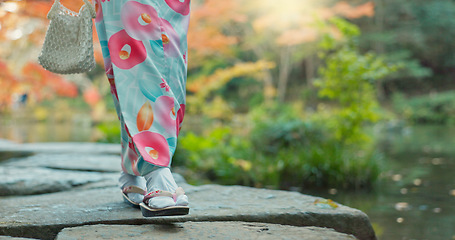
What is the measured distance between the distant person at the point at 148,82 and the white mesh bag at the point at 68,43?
0.16 feet

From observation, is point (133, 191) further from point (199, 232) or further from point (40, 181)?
point (40, 181)

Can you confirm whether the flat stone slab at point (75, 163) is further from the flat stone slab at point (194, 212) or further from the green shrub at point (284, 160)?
the green shrub at point (284, 160)

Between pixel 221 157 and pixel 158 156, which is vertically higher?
pixel 158 156

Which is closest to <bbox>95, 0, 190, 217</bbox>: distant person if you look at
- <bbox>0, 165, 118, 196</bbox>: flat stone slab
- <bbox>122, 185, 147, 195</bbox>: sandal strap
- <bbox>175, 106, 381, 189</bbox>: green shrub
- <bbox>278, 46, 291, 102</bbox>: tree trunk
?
<bbox>122, 185, 147, 195</bbox>: sandal strap

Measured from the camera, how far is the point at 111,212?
1492 mm

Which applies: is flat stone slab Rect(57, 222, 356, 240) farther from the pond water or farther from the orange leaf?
the pond water

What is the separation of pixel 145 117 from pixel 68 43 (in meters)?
0.38

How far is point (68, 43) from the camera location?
4.73ft

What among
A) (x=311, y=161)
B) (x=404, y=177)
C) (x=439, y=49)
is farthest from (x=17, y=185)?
(x=439, y=49)

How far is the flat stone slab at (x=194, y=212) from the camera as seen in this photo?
1.36 meters

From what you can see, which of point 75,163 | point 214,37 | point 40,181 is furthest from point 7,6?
point 214,37

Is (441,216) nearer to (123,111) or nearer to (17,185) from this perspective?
(123,111)

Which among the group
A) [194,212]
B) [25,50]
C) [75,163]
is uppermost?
[194,212]

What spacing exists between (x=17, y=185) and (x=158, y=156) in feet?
3.83
